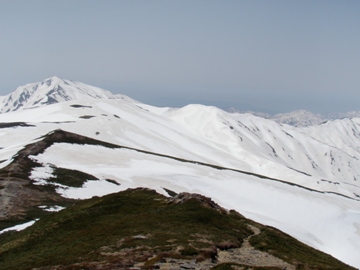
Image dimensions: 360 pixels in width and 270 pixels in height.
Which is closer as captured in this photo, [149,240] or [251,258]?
[251,258]

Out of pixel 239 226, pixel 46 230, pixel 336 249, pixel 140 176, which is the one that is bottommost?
pixel 336 249

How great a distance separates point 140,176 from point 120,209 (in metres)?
44.1

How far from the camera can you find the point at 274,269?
960 inches

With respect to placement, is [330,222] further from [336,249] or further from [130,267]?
[130,267]

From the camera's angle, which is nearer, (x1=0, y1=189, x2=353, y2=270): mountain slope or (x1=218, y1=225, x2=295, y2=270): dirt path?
(x1=0, y1=189, x2=353, y2=270): mountain slope

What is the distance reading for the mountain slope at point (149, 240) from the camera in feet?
81.7

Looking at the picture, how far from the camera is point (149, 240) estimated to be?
92.1 feet

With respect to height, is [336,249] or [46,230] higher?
[46,230]

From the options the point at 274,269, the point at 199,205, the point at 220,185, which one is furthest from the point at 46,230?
the point at 220,185

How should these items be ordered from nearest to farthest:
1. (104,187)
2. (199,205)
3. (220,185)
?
(199,205)
(104,187)
(220,185)

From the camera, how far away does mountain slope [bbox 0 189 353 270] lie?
81.7 ft

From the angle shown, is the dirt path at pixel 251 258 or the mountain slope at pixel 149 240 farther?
the dirt path at pixel 251 258

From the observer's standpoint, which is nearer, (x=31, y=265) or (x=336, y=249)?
(x=31, y=265)

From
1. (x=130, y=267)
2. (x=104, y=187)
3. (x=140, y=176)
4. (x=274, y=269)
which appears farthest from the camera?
(x=140, y=176)
